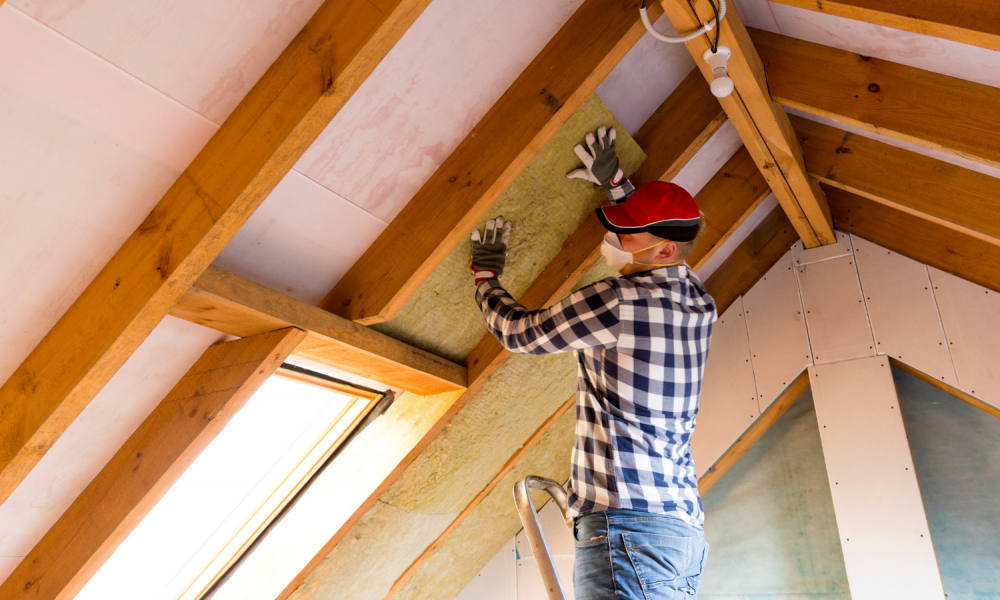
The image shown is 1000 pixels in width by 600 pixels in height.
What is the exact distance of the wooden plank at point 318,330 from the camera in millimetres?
1464

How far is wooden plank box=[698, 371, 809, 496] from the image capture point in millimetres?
3318

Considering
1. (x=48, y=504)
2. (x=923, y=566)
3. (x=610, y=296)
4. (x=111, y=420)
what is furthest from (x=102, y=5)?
(x=923, y=566)

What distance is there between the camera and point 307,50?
1.25m

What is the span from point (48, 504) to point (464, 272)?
1288 mm

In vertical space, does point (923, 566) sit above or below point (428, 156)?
below

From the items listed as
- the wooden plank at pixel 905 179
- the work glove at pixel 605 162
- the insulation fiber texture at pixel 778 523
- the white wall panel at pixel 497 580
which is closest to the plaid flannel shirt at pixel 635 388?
the work glove at pixel 605 162

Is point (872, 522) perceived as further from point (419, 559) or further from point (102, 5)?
point (102, 5)

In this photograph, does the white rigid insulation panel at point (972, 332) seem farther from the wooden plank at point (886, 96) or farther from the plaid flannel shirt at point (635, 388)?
the plaid flannel shirt at point (635, 388)

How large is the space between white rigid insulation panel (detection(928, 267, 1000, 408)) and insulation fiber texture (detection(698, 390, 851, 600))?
76cm

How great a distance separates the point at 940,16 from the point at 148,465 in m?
2.04

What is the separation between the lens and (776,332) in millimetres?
3393

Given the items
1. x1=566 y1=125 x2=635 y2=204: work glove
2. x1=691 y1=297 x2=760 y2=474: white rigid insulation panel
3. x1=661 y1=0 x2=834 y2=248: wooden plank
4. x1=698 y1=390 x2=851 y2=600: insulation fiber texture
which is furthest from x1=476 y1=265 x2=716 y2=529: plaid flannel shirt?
x1=698 y1=390 x2=851 y2=600: insulation fiber texture

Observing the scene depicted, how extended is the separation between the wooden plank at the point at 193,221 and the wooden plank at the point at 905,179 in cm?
201

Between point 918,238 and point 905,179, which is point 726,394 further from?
point 905,179
